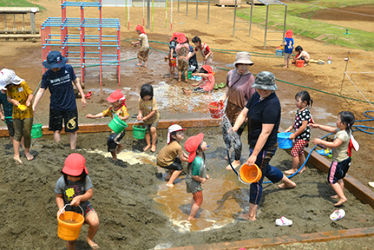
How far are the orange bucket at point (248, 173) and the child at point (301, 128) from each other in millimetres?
1528

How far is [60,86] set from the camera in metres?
6.64

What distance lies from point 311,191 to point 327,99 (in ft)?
20.7

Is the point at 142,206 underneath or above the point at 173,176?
underneath

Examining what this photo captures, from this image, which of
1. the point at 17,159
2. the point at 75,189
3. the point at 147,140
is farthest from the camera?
the point at 147,140

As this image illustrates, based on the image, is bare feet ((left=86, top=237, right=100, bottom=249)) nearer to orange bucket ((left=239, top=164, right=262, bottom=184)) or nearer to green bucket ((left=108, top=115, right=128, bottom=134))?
orange bucket ((left=239, top=164, right=262, bottom=184))

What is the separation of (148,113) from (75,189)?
348 centimetres

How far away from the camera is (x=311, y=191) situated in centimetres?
612

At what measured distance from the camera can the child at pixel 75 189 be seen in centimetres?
410

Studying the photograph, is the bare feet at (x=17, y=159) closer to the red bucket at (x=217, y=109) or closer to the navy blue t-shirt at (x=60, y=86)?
the navy blue t-shirt at (x=60, y=86)

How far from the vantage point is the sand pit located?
4.77 metres

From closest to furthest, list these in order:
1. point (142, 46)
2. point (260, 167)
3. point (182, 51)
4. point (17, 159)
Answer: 1. point (260, 167)
2. point (17, 159)
3. point (182, 51)
4. point (142, 46)

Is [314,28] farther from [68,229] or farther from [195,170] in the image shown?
[68,229]

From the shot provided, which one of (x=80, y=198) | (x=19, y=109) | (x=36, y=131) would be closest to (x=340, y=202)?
(x=80, y=198)

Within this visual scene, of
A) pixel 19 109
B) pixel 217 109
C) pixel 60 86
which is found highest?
pixel 60 86
